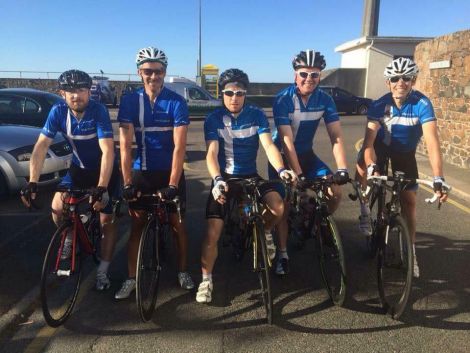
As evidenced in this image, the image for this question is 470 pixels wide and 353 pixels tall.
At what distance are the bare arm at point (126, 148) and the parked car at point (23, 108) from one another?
19.8 ft

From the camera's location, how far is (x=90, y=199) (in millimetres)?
3336

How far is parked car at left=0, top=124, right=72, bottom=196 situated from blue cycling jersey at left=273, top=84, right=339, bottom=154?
4.10 meters

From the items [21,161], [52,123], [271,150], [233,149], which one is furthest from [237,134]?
[21,161]

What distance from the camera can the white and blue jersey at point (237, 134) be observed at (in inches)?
140

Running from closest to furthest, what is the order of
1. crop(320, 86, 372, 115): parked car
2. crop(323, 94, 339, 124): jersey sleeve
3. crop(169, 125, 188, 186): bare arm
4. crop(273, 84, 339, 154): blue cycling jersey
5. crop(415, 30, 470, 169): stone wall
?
crop(169, 125, 188, 186): bare arm < crop(273, 84, 339, 154): blue cycling jersey < crop(323, 94, 339, 124): jersey sleeve < crop(415, 30, 470, 169): stone wall < crop(320, 86, 372, 115): parked car

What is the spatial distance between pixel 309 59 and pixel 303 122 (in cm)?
57

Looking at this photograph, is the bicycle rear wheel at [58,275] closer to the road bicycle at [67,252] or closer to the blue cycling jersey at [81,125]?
the road bicycle at [67,252]

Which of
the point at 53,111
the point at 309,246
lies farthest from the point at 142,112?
the point at 309,246

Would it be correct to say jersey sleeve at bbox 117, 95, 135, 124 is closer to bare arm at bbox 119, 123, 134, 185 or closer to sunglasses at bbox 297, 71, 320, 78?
bare arm at bbox 119, 123, 134, 185

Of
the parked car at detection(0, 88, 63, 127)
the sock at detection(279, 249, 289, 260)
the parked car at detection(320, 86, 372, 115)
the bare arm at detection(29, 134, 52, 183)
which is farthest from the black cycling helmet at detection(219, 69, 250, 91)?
the parked car at detection(320, 86, 372, 115)

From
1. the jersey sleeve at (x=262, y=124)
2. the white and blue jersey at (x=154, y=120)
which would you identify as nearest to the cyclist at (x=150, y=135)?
the white and blue jersey at (x=154, y=120)

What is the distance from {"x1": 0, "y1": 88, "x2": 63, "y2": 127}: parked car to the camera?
8.62 metres

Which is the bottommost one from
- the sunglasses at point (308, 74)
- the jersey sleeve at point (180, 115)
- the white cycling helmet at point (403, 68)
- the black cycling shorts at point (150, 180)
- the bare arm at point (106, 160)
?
the black cycling shorts at point (150, 180)

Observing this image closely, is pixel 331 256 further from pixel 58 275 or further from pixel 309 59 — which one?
pixel 58 275
